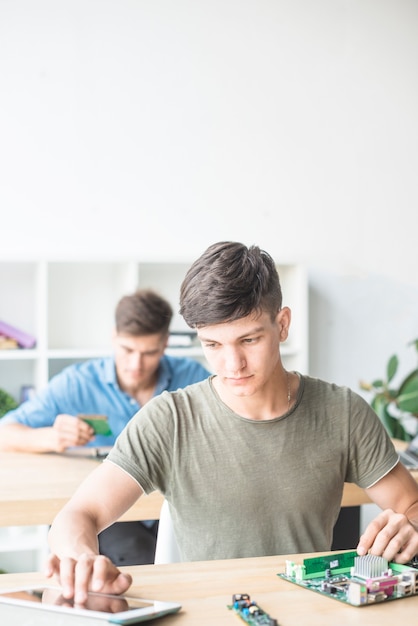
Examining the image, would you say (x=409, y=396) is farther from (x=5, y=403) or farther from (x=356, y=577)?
(x=356, y=577)

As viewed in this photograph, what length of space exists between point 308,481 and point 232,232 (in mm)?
2448

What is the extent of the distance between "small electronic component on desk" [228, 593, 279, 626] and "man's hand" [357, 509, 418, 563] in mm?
253

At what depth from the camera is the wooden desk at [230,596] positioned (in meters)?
1.16

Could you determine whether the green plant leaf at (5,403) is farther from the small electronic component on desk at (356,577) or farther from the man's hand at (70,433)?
the small electronic component on desk at (356,577)

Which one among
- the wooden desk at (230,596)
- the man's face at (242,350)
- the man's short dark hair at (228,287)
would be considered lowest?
the wooden desk at (230,596)

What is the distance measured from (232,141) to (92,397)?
1.60 meters

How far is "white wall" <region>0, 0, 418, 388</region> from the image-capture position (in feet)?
12.2

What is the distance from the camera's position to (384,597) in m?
1.24

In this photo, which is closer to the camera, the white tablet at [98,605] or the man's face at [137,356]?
the white tablet at [98,605]

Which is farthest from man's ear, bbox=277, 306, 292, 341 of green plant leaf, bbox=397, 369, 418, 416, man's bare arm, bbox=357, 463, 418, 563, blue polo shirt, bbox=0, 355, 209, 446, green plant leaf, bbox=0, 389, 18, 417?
green plant leaf, bbox=0, 389, 18, 417

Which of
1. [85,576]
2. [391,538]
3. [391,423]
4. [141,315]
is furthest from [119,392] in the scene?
[85,576]

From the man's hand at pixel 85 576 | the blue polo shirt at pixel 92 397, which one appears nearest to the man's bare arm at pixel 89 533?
the man's hand at pixel 85 576

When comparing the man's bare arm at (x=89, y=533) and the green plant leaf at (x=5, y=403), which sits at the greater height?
the man's bare arm at (x=89, y=533)

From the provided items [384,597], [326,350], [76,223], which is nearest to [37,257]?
[76,223]
